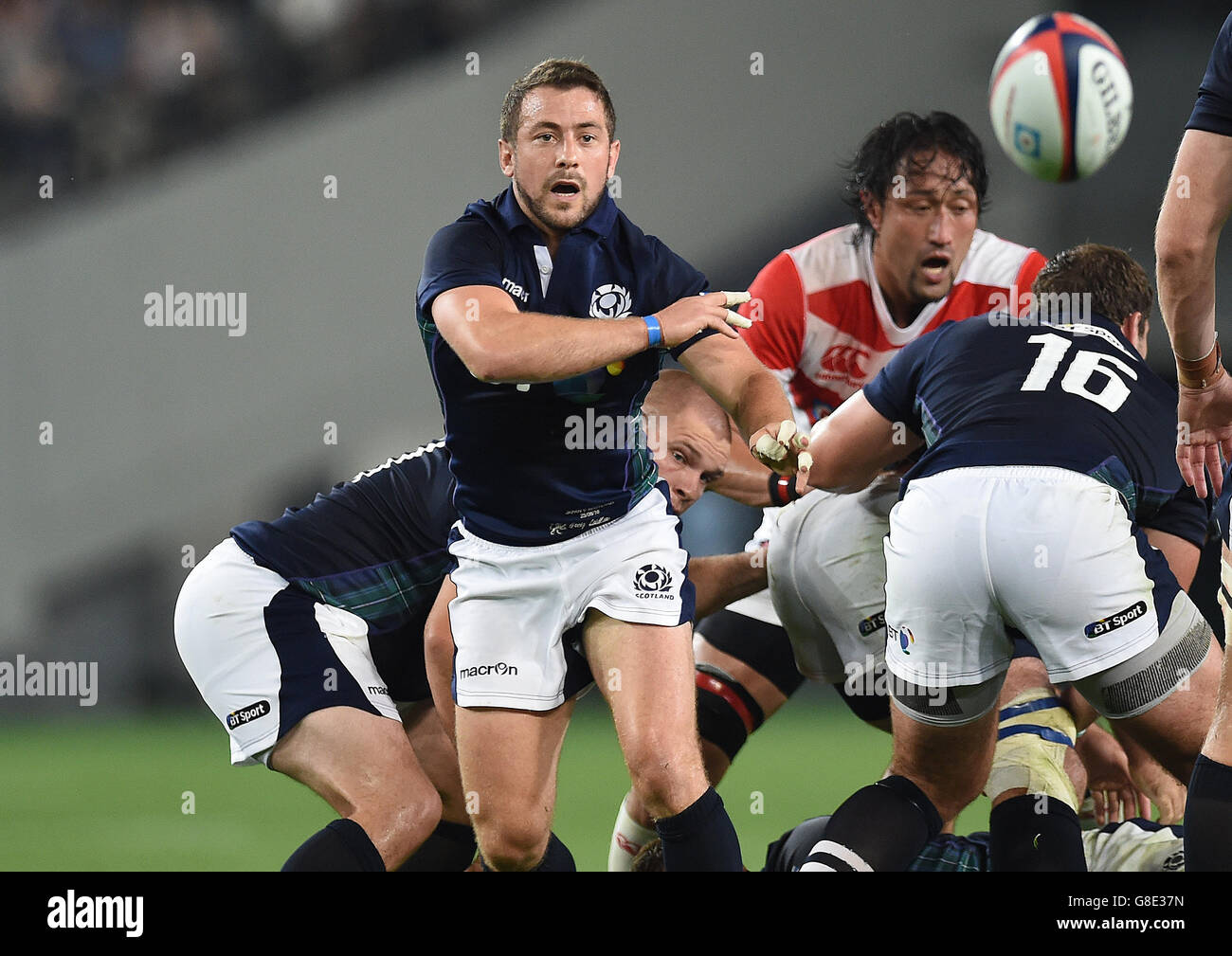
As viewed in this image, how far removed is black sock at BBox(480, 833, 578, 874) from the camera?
10.3 ft

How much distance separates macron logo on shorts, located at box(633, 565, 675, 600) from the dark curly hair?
165 cm

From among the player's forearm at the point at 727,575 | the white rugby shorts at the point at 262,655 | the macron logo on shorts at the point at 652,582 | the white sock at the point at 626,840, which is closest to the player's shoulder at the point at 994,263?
the player's forearm at the point at 727,575

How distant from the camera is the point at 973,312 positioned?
13.4ft

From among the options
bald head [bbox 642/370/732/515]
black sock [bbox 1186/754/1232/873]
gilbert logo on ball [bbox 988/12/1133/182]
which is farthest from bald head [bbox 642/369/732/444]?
black sock [bbox 1186/754/1232/873]

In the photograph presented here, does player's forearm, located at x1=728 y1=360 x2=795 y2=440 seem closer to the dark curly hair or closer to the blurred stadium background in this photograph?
the dark curly hair

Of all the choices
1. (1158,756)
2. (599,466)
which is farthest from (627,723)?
(1158,756)

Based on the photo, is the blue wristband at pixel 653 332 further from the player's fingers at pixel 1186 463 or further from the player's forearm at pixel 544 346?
the player's fingers at pixel 1186 463

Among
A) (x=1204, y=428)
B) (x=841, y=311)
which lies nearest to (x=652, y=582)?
(x=1204, y=428)

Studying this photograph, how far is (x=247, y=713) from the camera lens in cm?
315

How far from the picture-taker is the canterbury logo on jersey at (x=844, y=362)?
4152 mm

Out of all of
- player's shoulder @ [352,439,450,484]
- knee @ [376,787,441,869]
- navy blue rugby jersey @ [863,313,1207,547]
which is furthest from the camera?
player's shoulder @ [352,439,450,484]

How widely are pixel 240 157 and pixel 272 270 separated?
2.60 feet

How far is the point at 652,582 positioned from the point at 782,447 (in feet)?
1.44

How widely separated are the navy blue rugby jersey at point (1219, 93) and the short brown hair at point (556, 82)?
3.94 ft
